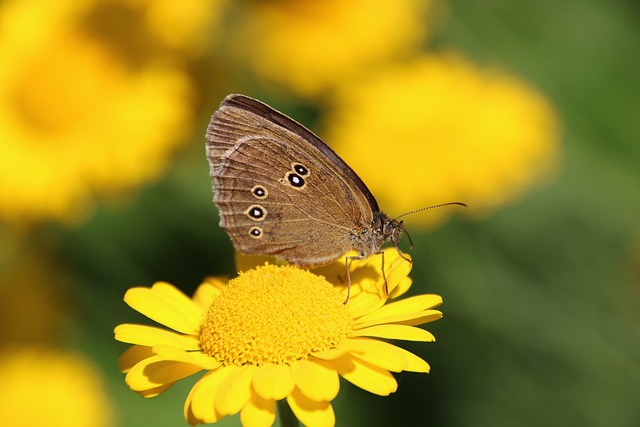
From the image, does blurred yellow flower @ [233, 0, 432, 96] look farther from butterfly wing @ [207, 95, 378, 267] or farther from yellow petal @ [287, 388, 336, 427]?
yellow petal @ [287, 388, 336, 427]

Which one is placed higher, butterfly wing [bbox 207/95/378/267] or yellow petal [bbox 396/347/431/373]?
butterfly wing [bbox 207/95/378/267]

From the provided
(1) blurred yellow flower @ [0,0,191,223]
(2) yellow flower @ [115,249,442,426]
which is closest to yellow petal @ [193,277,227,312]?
(2) yellow flower @ [115,249,442,426]

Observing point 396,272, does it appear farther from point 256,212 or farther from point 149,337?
point 149,337

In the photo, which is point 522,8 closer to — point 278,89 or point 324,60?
point 324,60

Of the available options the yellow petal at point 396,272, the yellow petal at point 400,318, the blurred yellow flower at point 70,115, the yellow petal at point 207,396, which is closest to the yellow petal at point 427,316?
the yellow petal at point 400,318

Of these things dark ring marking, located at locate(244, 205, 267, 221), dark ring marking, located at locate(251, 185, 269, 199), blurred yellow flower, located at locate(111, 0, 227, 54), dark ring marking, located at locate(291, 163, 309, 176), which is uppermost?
blurred yellow flower, located at locate(111, 0, 227, 54)

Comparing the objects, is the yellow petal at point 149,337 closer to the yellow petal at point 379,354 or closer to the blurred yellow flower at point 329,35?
the yellow petal at point 379,354

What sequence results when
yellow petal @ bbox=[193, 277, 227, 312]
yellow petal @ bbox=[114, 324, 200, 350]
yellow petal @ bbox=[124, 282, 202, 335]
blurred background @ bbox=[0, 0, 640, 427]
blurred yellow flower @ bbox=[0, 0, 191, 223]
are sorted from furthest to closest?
blurred yellow flower @ bbox=[0, 0, 191, 223]
blurred background @ bbox=[0, 0, 640, 427]
yellow petal @ bbox=[193, 277, 227, 312]
yellow petal @ bbox=[124, 282, 202, 335]
yellow petal @ bbox=[114, 324, 200, 350]

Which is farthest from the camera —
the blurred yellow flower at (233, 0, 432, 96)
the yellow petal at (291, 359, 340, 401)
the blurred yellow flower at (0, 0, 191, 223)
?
the blurred yellow flower at (233, 0, 432, 96)
